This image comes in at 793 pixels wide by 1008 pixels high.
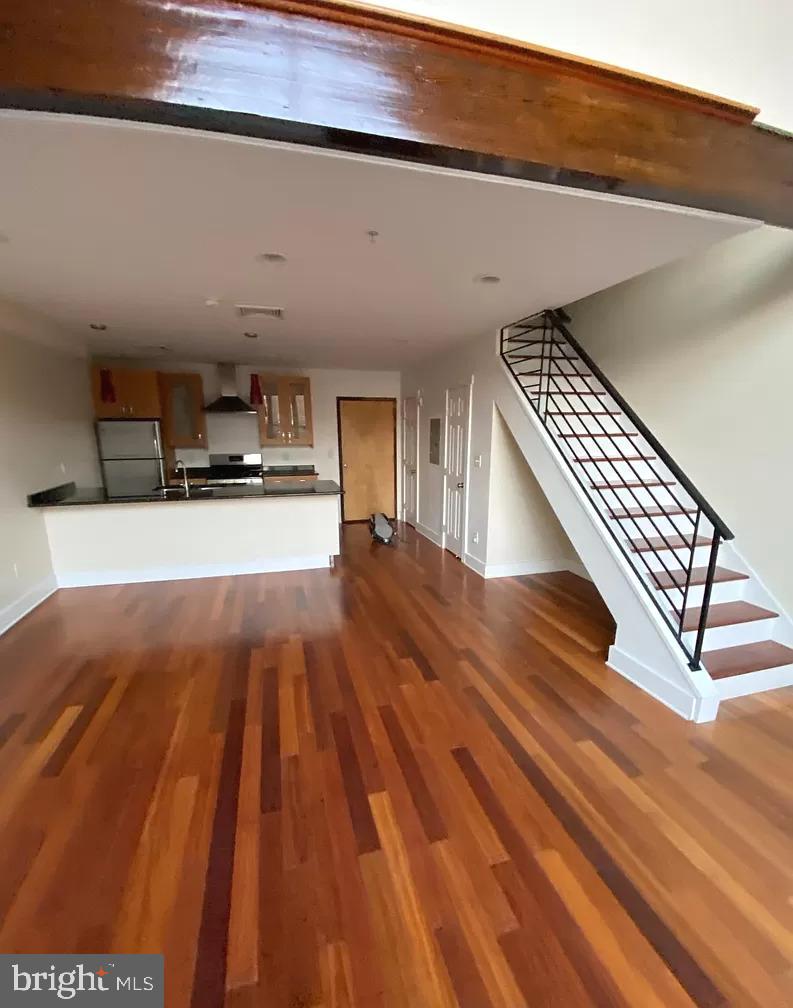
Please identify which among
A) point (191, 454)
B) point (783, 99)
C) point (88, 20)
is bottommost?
→ point (191, 454)

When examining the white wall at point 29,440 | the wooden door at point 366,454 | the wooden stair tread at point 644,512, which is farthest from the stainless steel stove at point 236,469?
the wooden stair tread at point 644,512

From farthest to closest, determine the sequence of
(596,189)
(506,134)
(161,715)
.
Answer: (161,715)
(596,189)
(506,134)

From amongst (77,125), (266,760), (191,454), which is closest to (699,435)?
(266,760)

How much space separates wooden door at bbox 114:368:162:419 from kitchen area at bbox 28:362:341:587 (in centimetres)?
1

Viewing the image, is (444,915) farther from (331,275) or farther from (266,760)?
(331,275)

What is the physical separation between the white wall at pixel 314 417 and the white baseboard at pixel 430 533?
5.15ft

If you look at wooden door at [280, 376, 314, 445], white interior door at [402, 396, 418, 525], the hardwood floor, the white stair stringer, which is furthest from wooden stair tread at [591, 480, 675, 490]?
wooden door at [280, 376, 314, 445]

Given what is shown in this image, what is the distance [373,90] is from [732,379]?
298 cm

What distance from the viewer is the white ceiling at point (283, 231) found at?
149 cm

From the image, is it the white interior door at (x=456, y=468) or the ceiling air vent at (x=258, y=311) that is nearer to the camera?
the ceiling air vent at (x=258, y=311)

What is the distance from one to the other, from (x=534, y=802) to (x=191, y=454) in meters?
5.98

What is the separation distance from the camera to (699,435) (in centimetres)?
324

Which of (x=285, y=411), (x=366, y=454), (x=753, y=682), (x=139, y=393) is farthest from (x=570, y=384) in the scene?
A: (x=139, y=393)

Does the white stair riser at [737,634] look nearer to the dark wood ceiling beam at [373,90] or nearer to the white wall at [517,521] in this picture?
the white wall at [517,521]
